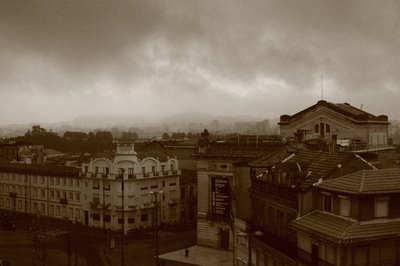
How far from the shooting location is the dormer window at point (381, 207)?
32375mm

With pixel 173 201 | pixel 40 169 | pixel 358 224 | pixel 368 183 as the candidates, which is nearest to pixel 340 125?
pixel 173 201

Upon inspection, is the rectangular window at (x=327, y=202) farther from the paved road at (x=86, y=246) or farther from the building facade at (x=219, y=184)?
the paved road at (x=86, y=246)

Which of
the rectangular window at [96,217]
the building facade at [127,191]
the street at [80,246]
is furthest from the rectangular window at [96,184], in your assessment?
the street at [80,246]

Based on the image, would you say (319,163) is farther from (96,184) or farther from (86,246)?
(96,184)

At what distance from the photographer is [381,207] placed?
32500 millimetres

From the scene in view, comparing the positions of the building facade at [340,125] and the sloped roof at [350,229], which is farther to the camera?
the building facade at [340,125]

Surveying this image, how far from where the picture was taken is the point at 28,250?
223 ft

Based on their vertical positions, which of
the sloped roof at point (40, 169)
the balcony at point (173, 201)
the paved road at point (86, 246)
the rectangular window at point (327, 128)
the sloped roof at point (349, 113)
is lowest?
the paved road at point (86, 246)

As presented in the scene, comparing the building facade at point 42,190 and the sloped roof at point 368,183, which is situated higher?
the sloped roof at point 368,183

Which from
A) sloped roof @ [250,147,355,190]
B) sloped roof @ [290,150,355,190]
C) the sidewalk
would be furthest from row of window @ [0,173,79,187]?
sloped roof @ [290,150,355,190]

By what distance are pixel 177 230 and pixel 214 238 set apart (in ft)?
41.3

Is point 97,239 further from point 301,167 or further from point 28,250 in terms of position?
point 301,167

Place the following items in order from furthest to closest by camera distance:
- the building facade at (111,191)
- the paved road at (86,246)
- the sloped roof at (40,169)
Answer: the sloped roof at (40,169) → the building facade at (111,191) → the paved road at (86,246)

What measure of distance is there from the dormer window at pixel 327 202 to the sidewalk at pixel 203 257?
27.7 metres
